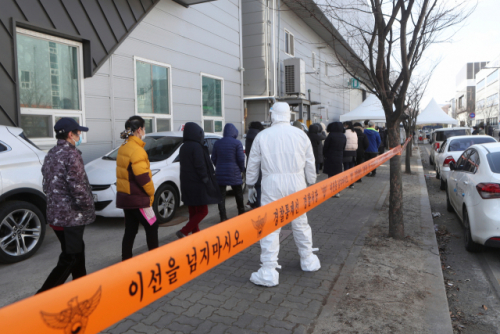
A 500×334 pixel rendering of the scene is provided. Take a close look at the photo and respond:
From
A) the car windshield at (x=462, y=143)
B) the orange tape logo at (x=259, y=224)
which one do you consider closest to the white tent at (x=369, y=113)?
the car windshield at (x=462, y=143)

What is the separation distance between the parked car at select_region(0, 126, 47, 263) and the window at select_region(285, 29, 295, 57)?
613 inches

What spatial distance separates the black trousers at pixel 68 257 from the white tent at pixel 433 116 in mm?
18254

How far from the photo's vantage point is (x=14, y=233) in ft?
16.2

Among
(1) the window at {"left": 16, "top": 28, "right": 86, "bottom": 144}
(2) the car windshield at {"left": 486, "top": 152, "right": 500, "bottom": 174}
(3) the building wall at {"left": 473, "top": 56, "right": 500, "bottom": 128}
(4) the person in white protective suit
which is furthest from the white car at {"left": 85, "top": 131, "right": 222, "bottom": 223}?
(3) the building wall at {"left": 473, "top": 56, "right": 500, "bottom": 128}

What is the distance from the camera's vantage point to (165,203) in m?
6.92

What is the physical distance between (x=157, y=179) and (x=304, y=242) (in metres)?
3.26

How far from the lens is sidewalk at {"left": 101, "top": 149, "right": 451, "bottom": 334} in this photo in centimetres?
330

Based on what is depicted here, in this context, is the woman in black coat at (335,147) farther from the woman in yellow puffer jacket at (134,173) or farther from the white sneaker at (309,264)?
the woman in yellow puffer jacket at (134,173)

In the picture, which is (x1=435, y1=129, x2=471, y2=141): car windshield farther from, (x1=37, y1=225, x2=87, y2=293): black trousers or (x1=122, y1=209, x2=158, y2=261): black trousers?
(x1=37, y1=225, x2=87, y2=293): black trousers

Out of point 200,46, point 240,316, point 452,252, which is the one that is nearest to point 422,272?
point 452,252

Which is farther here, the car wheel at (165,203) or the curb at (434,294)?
the car wheel at (165,203)

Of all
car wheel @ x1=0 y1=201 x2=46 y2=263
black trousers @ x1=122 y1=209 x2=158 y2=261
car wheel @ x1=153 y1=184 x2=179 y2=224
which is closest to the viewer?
black trousers @ x1=122 y1=209 x2=158 y2=261

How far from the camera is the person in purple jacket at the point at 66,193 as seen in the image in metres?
3.49

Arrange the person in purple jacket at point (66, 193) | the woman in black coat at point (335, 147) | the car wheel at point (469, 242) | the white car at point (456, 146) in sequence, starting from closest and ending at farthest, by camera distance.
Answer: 1. the person in purple jacket at point (66, 193)
2. the car wheel at point (469, 242)
3. the woman in black coat at point (335, 147)
4. the white car at point (456, 146)
